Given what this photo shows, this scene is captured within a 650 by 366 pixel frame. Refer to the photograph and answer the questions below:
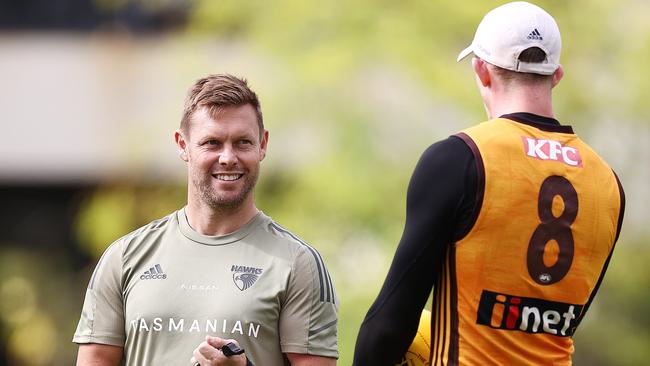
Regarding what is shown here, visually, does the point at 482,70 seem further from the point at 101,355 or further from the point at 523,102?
the point at 101,355

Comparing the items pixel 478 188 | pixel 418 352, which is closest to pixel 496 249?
pixel 478 188

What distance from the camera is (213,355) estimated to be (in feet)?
14.2

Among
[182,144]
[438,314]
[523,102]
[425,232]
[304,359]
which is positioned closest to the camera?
[425,232]

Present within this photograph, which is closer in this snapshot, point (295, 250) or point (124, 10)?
point (295, 250)

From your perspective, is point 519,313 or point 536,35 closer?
point 519,313

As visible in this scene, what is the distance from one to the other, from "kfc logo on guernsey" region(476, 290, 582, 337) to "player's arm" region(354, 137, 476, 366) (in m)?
0.20

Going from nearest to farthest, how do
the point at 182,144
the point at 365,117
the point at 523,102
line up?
1. the point at 523,102
2. the point at 182,144
3. the point at 365,117

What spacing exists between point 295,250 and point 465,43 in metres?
9.36

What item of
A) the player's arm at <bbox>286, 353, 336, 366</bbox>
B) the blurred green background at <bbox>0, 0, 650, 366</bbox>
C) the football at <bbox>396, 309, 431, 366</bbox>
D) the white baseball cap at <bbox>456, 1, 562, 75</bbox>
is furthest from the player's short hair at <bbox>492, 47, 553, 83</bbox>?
the blurred green background at <bbox>0, 0, 650, 366</bbox>

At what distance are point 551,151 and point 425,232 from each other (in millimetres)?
544

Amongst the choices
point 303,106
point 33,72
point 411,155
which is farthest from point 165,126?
point 33,72

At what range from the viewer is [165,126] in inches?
587

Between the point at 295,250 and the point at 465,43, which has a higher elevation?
the point at 465,43

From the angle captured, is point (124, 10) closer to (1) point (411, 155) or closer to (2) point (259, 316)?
(1) point (411, 155)
